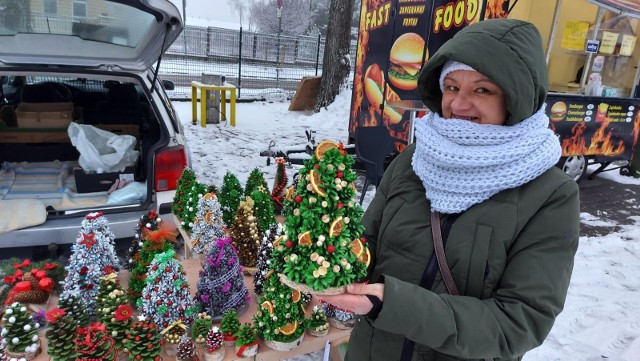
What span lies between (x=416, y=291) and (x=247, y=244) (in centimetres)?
169

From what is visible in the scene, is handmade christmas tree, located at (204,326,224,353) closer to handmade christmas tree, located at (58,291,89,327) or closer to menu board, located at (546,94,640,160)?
handmade christmas tree, located at (58,291,89,327)

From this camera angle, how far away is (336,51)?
430 inches

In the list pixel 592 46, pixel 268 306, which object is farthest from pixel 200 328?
pixel 592 46

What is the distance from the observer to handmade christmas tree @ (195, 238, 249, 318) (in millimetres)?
2158

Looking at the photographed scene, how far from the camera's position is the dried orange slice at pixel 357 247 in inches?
48.5

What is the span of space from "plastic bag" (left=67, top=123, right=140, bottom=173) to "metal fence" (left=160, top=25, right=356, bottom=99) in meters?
10.3

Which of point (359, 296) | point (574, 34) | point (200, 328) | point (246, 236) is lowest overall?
point (200, 328)

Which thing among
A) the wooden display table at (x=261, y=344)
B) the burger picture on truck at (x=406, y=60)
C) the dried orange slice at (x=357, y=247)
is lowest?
the wooden display table at (x=261, y=344)

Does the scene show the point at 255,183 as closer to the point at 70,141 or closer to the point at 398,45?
the point at 70,141

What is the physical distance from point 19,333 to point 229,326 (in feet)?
2.98

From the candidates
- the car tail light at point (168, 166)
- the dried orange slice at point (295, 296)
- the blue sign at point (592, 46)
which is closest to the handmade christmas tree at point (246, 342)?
the dried orange slice at point (295, 296)

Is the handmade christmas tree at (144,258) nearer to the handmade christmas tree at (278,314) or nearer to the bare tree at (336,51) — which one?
the handmade christmas tree at (278,314)

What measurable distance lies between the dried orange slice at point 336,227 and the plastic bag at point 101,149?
3.46 m

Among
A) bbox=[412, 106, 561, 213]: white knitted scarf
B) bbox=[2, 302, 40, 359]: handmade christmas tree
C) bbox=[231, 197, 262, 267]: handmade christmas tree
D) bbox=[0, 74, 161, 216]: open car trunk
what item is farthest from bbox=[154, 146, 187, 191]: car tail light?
bbox=[412, 106, 561, 213]: white knitted scarf
